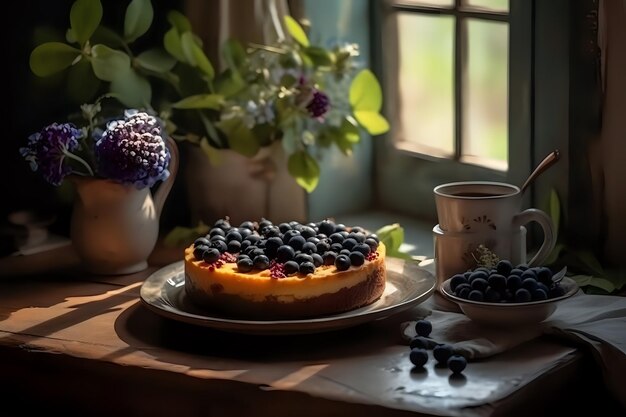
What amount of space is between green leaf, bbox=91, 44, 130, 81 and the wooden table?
13.0 inches

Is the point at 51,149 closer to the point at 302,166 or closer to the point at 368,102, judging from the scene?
the point at 302,166

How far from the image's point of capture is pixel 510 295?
137 centimetres

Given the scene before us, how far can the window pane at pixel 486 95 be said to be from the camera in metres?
1.76

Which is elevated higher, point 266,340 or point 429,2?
point 429,2

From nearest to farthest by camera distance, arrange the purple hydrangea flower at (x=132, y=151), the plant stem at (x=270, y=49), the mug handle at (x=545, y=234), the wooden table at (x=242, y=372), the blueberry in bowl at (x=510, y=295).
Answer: the wooden table at (x=242, y=372) < the blueberry in bowl at (x=510, y=295) < the mug handle at (x=545, y=234) < the purple hydrangea flower at (x=132, y=151) < the plant stem at (x=270, y=49)

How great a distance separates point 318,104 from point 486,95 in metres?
0.25

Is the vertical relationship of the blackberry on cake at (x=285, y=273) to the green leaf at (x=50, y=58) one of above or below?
below

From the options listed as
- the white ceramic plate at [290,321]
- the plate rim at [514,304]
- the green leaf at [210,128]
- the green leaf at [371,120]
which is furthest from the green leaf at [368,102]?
the plate rim at [514,304]

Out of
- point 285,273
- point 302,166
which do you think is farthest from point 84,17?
point 285,273

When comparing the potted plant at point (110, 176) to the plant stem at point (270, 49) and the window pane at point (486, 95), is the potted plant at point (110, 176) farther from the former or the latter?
the window pane at point (486, 95)

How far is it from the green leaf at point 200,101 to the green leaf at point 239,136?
3cm

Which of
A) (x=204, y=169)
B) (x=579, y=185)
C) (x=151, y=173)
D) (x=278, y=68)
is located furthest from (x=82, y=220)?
(x=579, y=185)

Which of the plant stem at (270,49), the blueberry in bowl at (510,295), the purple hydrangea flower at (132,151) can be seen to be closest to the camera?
the blueberry in bowl at (510,295)

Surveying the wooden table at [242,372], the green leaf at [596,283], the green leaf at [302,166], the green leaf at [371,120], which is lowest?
the wooden table at [242,372]
